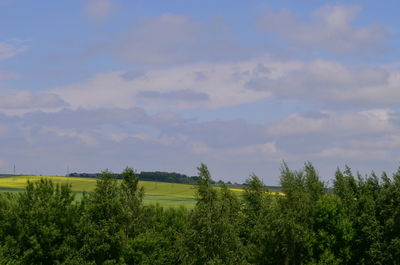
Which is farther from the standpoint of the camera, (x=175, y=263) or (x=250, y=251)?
(x=175, y=263)

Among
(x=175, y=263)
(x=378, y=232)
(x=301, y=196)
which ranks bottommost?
(x=175, y=263)

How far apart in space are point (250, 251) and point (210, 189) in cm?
1948

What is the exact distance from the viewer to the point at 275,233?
7462cm

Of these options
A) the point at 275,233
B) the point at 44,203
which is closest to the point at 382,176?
the point at 275,233

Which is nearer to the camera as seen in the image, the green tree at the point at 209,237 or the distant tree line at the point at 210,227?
the green tree at the point at 209,237

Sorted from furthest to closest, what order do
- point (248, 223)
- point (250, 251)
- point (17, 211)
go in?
1. point (248, 223)
2. point (250, 251)
3. point (17, 211)

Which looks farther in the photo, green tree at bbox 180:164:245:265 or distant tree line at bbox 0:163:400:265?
distant tree line at bbox 0:163:400:265

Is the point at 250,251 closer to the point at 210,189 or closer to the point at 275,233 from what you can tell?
the point at 275,233

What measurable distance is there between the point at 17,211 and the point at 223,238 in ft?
98.7

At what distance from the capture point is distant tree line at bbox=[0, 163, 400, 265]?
6309 cm

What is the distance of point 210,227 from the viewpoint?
60.7m

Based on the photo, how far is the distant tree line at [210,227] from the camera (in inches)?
2484

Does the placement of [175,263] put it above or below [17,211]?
below

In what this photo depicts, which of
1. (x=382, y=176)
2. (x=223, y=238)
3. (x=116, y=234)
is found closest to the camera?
(x=223, y=238)
